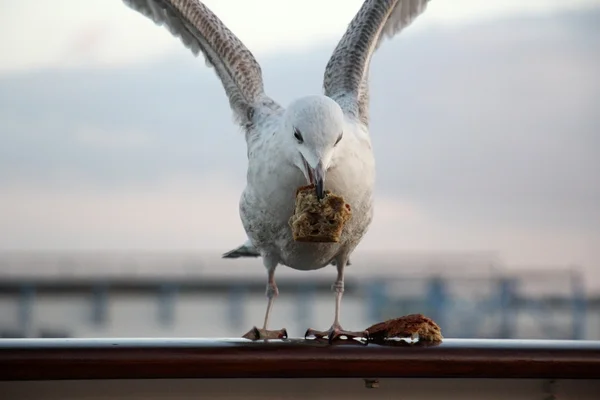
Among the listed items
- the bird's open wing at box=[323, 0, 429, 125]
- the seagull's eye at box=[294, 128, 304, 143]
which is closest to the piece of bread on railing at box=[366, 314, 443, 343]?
the seagull's eye at box=[294, 128, 304, 143]

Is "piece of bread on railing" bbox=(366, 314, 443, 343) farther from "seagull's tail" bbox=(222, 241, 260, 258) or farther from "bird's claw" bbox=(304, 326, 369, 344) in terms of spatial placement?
"seagull's tail" bbox=(222, 241, 260, 258)

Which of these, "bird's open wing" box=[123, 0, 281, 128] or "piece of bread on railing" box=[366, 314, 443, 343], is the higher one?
"bird's open wing" box=[123, 0, 281, 128]

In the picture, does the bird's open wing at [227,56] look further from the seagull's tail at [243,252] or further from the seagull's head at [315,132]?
the seagull's head at [315,132]

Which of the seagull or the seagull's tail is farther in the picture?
the seagull's tail

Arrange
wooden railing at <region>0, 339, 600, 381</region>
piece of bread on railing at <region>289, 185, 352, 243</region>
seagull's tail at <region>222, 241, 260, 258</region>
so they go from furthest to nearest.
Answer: seagull's tail at <region>222, 241, 260, 258</region>
piece of bread on railing at <region>289, 185, 352, 243</region>
wooden railing at <region>0, 339, 600, 381</region>

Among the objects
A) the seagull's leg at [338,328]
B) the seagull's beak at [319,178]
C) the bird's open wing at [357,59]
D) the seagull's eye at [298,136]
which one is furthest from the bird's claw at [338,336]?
the bird's open wing at [357,59]

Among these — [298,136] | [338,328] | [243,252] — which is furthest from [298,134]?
[243,252]
